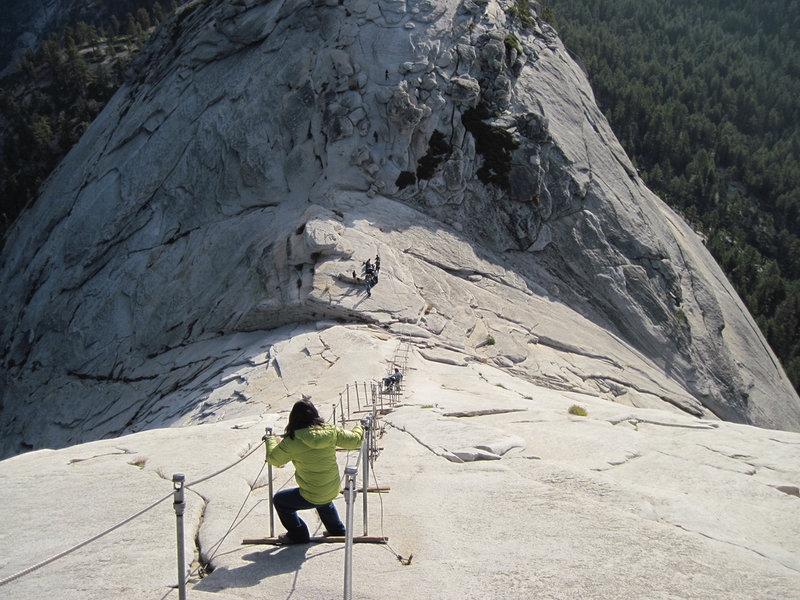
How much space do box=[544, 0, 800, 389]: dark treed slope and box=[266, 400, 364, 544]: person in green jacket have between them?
248ft

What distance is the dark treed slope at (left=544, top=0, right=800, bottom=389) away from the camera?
9231 centimetres

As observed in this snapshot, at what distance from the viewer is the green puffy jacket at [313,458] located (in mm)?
7484

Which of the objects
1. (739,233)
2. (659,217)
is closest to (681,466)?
(659,217)

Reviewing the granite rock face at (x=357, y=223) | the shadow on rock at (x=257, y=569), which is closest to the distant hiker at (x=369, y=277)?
the granite rock face at (x=357, y=223)

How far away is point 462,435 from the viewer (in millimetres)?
12352

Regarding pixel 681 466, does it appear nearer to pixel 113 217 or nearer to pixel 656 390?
pixel 656 390

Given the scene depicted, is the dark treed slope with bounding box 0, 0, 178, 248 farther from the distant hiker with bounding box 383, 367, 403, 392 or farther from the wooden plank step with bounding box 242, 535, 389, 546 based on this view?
the wooden plank step with bounding box 242, 535, 389, 546

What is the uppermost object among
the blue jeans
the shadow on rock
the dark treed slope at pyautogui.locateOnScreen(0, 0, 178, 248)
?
the dark treed slope at pyautogui.locateOnScreen(0, 0, 178, 248)

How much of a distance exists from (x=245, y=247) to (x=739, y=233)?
94.2 metres

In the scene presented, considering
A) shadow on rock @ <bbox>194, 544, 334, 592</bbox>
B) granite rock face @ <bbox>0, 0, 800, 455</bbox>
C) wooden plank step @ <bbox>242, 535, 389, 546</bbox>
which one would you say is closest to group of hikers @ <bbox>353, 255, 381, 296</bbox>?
granite rock face @ <bbox>0, 0, 800, 455</bbox>

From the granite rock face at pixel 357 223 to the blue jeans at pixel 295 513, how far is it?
2044 centimetres

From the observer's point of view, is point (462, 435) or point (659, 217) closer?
point (462, 435)

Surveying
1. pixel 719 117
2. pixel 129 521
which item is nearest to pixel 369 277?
pixel 129 521

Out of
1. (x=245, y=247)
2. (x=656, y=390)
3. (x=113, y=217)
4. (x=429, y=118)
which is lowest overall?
(x=656, y=390)
